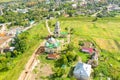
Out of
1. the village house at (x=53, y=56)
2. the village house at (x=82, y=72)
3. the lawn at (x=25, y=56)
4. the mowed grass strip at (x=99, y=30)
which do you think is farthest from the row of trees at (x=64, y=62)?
the mowed grass strip at (x=99, y=30)

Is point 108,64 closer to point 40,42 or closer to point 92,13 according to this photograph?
point 40,42

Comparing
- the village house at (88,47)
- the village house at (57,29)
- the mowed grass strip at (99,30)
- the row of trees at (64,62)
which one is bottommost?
the mowed grass strip at (99,30)

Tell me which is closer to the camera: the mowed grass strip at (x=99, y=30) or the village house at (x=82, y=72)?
the village house at (x=82, y=72)

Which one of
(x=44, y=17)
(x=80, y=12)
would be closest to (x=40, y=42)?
(x=44, y=17)

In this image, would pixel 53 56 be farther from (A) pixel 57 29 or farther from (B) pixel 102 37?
(B) pixel 102 37

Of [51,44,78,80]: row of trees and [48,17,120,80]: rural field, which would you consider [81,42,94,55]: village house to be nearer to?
[48,17,120,80]: rural field

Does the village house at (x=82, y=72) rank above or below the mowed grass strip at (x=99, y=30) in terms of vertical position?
above

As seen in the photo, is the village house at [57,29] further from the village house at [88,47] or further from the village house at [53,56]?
the village house at [53,56]
